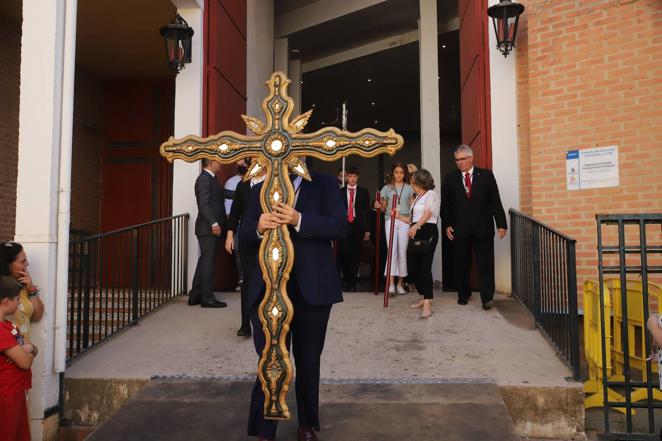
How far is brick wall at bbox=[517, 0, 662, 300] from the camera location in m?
5.34

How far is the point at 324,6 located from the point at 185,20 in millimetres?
4697

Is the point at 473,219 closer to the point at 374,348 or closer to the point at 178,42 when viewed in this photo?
the point at 374,348

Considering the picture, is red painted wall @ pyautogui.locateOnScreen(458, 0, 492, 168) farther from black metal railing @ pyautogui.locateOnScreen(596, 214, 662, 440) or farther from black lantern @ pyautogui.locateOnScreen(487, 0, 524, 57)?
black metal railing @ pyautogui.locateOnScreen(596, 214, 662, 440)

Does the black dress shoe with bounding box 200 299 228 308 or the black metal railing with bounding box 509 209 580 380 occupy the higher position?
the black metal railing with bounding box 509 209 580 380

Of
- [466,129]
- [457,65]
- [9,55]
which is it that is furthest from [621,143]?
[457,65]

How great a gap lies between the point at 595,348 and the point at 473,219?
75.7 inches

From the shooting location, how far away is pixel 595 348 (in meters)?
3.88

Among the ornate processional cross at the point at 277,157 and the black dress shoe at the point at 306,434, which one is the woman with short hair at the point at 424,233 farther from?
the ornate processional cross at the point at 277,157

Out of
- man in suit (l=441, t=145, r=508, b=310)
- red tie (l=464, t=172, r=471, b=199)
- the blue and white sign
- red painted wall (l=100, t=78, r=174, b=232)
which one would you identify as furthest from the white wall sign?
red painted wall (l=100, t=78, r=174, b=232)

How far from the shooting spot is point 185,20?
22.5 feet

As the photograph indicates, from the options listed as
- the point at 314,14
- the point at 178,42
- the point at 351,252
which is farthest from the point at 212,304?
the point at 314,14

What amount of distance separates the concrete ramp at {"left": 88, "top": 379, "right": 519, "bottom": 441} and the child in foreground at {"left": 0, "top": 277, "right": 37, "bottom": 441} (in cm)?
57

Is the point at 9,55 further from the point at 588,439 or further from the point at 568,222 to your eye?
the point at 588,439

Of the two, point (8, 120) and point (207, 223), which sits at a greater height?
point (8, 120)
